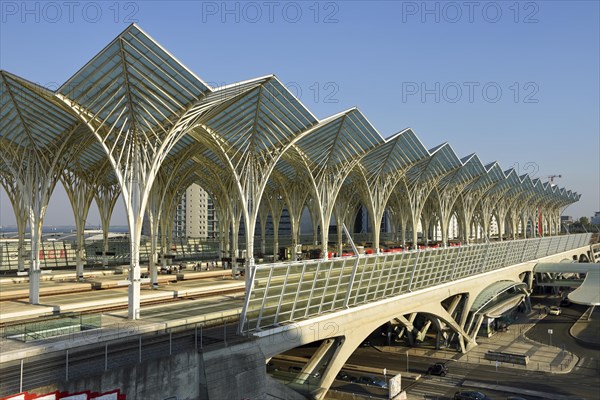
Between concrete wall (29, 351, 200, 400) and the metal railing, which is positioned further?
the metal railing

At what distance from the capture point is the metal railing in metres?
31.1

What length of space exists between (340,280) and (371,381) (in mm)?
12254

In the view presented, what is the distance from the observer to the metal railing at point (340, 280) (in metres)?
31.1

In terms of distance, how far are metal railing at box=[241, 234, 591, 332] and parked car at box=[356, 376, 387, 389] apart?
7.15 m

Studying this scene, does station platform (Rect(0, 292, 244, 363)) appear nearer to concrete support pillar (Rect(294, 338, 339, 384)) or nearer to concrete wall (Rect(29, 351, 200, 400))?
concrete wall (Rect(29, 351, 200, 400))

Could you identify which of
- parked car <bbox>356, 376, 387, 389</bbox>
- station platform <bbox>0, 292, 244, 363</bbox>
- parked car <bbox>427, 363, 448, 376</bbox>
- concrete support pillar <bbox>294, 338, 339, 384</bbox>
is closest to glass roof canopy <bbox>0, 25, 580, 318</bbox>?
station platform <bbox>0, 292, 244, 363</bbox>

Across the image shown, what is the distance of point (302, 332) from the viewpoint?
112ft

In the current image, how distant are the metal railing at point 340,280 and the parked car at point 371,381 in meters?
7.15

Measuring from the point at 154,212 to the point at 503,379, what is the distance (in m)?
37.8

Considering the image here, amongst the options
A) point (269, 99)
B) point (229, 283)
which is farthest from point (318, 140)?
point (229, 283)

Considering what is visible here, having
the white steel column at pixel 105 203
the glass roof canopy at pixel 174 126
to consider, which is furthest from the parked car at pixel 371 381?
the white steel column at pixel 105 203

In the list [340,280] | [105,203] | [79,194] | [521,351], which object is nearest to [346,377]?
[340,280]

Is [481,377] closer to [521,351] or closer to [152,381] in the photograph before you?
[521,351]

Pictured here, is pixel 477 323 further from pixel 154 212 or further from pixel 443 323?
pixel 154 212
